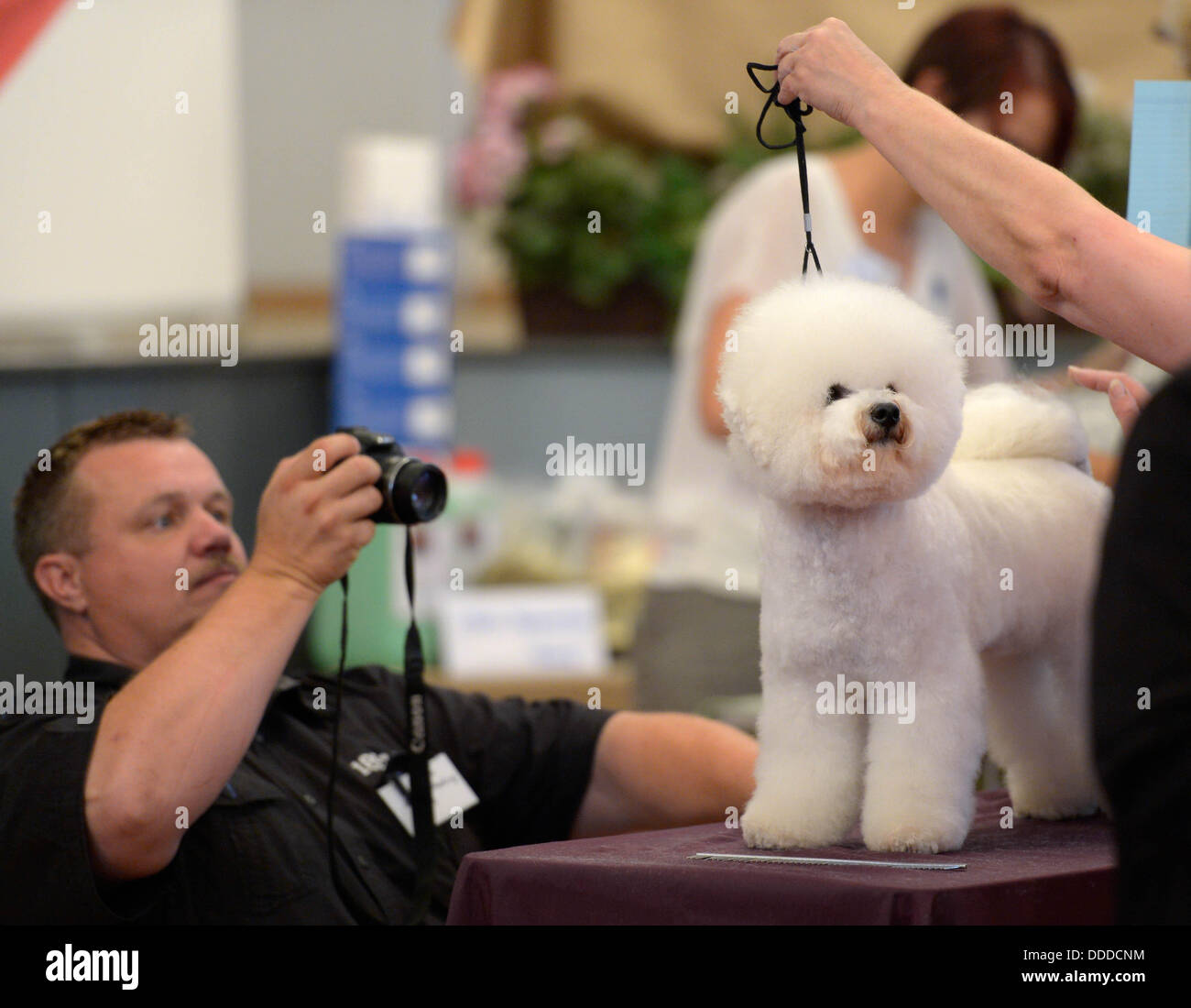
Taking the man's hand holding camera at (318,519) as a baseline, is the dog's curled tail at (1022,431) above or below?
above

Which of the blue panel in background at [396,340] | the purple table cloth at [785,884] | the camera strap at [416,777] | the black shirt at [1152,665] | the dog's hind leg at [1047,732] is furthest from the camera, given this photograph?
the blue panel in background at [396,340]

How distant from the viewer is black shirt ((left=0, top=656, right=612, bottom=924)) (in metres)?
1.32

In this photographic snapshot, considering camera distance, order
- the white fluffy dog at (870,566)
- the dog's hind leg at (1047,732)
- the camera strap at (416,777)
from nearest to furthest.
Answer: the white fluffy dog at (870,566), the dog's hind leg at (1047,732), the camera strap at (416,777)

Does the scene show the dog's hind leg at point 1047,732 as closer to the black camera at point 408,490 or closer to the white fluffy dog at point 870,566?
the white fluffy dog at point 870,566

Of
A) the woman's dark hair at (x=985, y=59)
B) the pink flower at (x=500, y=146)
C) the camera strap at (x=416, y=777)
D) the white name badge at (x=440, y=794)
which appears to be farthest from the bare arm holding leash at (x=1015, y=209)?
the pink flower at (x=500, y=146)

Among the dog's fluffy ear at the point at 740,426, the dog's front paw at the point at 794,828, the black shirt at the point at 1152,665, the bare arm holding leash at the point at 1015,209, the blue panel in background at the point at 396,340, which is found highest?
the blue panel in background at the point at 396,340

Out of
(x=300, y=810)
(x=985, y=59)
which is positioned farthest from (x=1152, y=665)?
(x=985, y=59)

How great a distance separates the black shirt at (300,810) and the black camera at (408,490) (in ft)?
1.01

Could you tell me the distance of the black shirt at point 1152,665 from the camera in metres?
0.73

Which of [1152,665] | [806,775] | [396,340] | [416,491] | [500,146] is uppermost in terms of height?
[500,146]

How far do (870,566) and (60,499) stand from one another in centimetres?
97

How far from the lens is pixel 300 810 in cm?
151

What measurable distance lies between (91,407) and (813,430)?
154cm

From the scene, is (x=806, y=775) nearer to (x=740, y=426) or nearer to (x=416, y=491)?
(x=740, y=426)
